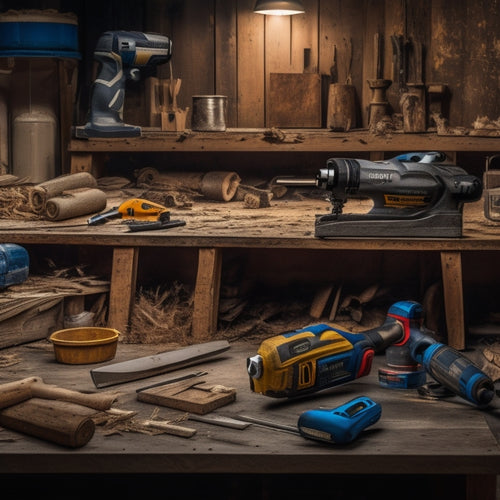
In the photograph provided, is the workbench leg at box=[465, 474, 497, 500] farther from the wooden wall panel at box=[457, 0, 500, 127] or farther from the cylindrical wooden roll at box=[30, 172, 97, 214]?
the wooden wall panel at box=[457, 0, 500, 127]

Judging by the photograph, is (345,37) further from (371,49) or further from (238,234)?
(238,234)

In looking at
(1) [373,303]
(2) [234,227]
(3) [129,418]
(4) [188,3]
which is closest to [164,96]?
(4) [188,3]

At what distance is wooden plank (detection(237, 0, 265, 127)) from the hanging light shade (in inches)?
8.6

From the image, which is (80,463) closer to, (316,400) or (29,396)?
(29,396)

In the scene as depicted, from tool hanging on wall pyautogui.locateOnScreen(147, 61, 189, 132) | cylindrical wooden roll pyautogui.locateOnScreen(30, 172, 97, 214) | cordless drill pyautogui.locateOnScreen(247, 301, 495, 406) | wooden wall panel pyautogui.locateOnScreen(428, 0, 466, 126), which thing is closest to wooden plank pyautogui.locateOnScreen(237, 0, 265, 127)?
tool hanging on wall pyautogui.locateOnScreen(147, 61, 189, 132)

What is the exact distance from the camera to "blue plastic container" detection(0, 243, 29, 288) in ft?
11.5

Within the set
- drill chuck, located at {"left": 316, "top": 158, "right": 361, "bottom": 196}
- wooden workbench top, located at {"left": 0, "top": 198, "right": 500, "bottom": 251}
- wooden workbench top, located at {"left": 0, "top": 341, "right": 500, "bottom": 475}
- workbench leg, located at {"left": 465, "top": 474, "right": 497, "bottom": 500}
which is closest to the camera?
wooden workbench top, located at {"left": 0, "top": 341, "right": 500, "bottom": 475}

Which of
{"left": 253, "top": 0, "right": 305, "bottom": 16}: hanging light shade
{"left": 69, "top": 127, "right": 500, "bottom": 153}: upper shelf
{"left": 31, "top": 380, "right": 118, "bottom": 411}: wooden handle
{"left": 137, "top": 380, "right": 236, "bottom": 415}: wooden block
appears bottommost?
{"left": 137, "top": 380, "right": 236, "bottom": 415}: wooden block

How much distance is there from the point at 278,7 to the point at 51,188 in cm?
153

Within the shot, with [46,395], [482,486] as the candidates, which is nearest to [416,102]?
[482,486]

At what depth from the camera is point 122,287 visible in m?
3.60

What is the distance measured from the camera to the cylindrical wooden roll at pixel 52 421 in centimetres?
230

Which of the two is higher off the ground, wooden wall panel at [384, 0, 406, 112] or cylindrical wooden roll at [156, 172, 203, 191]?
wooden wall panel at [384, 0, 406, 112]

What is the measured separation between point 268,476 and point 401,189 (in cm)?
113
